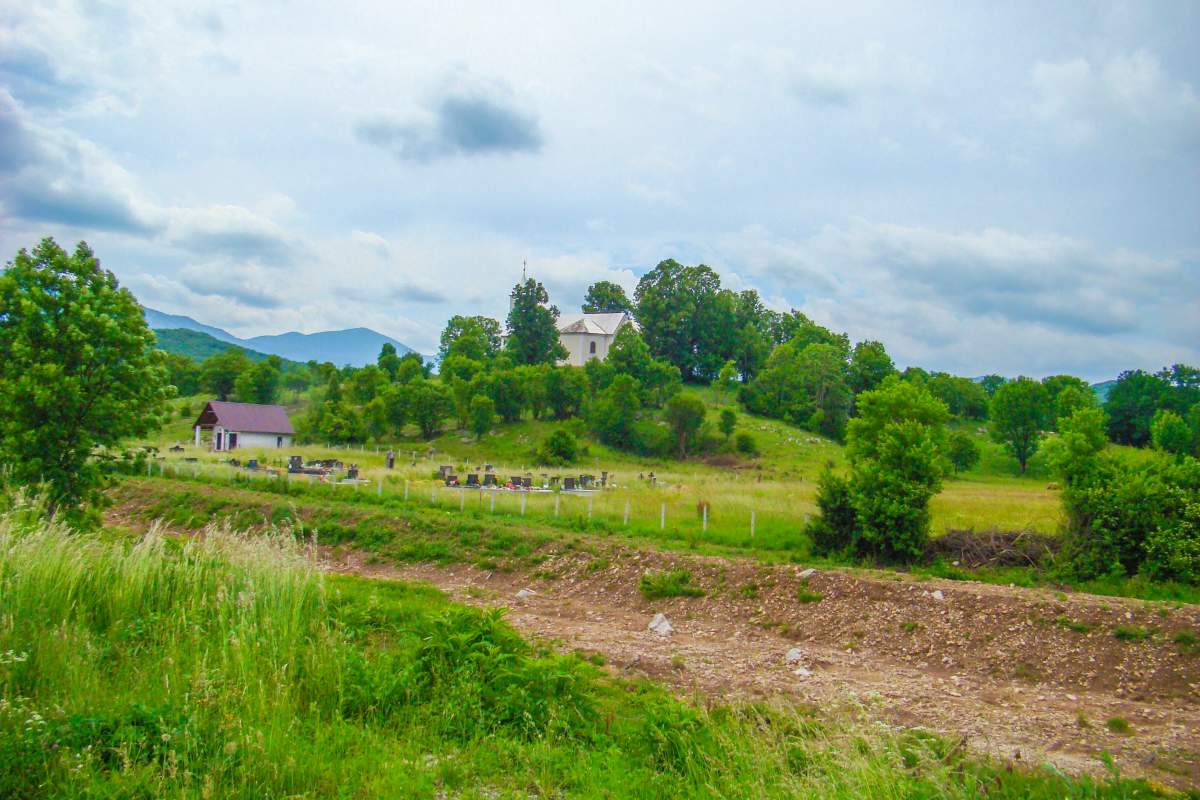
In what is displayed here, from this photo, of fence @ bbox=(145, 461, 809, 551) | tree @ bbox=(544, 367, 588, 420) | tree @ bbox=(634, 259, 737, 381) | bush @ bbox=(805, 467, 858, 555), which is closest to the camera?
bush @ bbox=(805, 467, 858, 555)

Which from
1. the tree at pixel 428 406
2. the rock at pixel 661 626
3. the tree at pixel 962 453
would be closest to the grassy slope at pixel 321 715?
the rock at pixel 661 626

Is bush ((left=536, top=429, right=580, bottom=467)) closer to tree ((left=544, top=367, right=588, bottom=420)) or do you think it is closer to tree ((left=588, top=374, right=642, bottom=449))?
tree ((left=588, top=374, right=642, bottom=449))

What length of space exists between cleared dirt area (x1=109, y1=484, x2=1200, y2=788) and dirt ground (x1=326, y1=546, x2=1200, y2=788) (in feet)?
0.10

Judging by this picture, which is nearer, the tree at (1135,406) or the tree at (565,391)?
the tree at (565,391)

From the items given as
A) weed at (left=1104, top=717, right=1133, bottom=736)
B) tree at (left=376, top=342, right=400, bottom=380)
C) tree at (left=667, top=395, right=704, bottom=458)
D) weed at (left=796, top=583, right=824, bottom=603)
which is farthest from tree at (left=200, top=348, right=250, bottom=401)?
weed at (left=1104, top=717, right=1133, bottom=736)

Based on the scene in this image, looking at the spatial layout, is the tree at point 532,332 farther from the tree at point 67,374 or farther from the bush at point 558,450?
the tree at point 67,374

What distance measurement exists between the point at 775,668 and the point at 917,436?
9.30m

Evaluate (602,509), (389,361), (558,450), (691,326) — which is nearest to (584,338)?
(691,326)

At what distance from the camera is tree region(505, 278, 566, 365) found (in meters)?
89.9

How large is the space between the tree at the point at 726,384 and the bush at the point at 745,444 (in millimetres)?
20868

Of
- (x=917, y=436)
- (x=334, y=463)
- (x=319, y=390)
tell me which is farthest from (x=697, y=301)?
(x=917, y=436)

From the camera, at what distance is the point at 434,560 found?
18.0 meters

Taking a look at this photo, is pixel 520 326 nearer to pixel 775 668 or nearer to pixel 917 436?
pixel 917 436

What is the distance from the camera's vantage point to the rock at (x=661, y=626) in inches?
494
